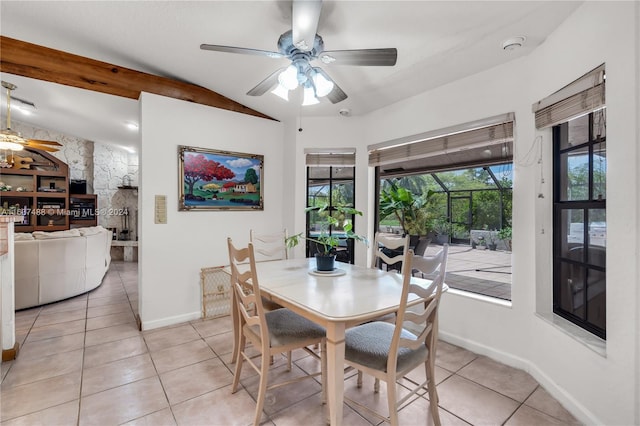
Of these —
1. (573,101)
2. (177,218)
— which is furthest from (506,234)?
(177,218)

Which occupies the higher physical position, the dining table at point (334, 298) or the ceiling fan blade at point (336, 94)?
the ceiling fan blade at point (336, 94)

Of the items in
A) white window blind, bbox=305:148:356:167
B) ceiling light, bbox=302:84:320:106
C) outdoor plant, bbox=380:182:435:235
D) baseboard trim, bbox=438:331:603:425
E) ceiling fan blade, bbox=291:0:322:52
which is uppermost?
ceiling fan blade, bbox=291:0:322:52

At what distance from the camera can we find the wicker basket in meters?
3.31

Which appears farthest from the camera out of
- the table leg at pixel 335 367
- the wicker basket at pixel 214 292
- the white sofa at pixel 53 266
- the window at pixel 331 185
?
the window at pixel 331 185

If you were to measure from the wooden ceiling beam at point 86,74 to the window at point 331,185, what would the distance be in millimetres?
1399

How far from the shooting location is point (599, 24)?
1590mm

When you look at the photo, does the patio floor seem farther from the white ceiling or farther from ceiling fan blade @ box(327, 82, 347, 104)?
ceiling fan blade @ box(327, 82, 347, 104)

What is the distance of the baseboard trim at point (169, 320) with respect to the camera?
2.96 metres

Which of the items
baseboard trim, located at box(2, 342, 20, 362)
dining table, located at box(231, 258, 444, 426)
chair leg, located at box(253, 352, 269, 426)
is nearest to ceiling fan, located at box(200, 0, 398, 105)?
dining table, located at box(231, 258, 444, 426)

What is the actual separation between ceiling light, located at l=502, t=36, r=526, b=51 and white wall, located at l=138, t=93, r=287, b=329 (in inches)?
103

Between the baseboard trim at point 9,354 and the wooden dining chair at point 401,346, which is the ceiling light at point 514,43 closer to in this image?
the wooden dining chair at point 401,346

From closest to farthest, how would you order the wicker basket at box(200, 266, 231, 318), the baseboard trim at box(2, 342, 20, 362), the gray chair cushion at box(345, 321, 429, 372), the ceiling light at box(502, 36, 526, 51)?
the gray chair cushion at box(345, 321, 429, 372) → the ceiling light at box(502, 36, 526, 51) → the baseboard trim at box(2, 342, 20, 362) → the wicker basket at box(200, 266, 231, 318)

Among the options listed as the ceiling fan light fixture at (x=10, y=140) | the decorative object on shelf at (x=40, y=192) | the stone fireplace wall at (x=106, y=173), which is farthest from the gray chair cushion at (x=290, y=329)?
the decorative object on shelf at (x=40, y=192)

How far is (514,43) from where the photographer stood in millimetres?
2021
